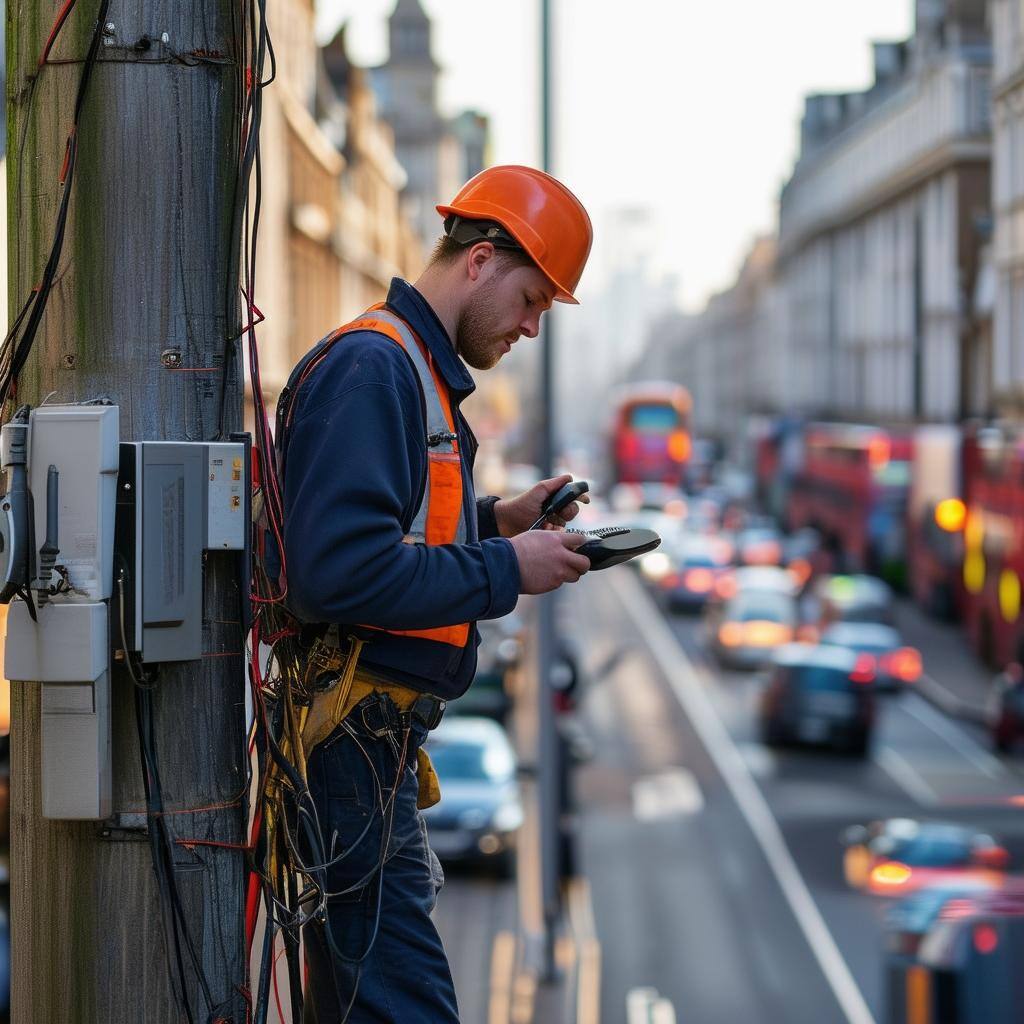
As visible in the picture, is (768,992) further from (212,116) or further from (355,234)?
(355,234)

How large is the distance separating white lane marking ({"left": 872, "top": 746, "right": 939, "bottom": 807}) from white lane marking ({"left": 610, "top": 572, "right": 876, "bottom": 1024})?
212 cm

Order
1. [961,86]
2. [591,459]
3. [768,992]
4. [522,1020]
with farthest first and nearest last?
1. [591,459]
2. [961,86]
3. [768,992]
4. [522,1020]

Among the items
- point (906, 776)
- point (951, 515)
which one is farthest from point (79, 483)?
point (951, 515)

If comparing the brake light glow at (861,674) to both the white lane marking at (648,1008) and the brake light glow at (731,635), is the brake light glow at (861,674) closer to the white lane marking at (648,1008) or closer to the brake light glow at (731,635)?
the brake light glow at (731,635)

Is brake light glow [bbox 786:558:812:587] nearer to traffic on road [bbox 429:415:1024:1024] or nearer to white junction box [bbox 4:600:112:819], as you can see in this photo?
traffic on road [bbox 429:415:1024:1024]

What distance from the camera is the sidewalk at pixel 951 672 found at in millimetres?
33812

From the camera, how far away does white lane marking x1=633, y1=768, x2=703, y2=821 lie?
2739 cm

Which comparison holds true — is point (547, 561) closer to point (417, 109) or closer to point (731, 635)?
point (731, 635)

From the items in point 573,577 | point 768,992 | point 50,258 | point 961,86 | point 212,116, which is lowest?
point 768,992

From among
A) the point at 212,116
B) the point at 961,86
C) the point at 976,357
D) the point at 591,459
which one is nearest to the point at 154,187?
the point at 212,116

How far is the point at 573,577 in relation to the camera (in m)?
3.16

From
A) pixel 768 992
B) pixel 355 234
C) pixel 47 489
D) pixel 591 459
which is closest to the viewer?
pixel 47 489

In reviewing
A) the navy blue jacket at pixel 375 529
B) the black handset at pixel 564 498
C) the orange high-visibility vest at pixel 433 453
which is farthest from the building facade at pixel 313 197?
the navy blue jacket at pixel 375 529

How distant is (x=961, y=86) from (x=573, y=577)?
81.9 feet
